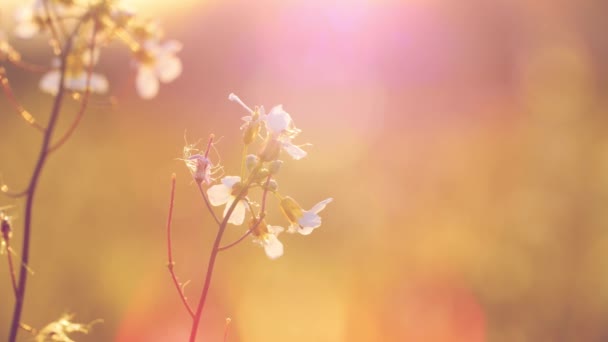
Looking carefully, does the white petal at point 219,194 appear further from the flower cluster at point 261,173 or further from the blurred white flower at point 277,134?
the blurred white flower at point 277,134

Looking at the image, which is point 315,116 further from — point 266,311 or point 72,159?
point 266,311

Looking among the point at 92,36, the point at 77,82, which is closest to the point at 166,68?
the point at 77,82

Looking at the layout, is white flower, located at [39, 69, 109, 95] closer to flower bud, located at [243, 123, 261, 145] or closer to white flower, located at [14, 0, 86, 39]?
white flower, located at [14, 0, 86, 39]

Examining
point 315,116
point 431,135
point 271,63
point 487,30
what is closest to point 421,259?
point 431,135

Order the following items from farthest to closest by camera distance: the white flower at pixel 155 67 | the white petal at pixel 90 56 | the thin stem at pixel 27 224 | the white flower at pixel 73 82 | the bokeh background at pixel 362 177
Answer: the bokeh background at pixel 362 177, the white flower at pixel 155 67, the white flower at pixel 73 82, the white petal at pixel 90 56, the thin stem at pixel 27 224

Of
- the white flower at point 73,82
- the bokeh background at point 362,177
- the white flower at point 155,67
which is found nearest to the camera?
the white flower at point 73,82

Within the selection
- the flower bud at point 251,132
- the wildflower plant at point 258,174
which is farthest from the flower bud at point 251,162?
the flower bud at point 251,132
